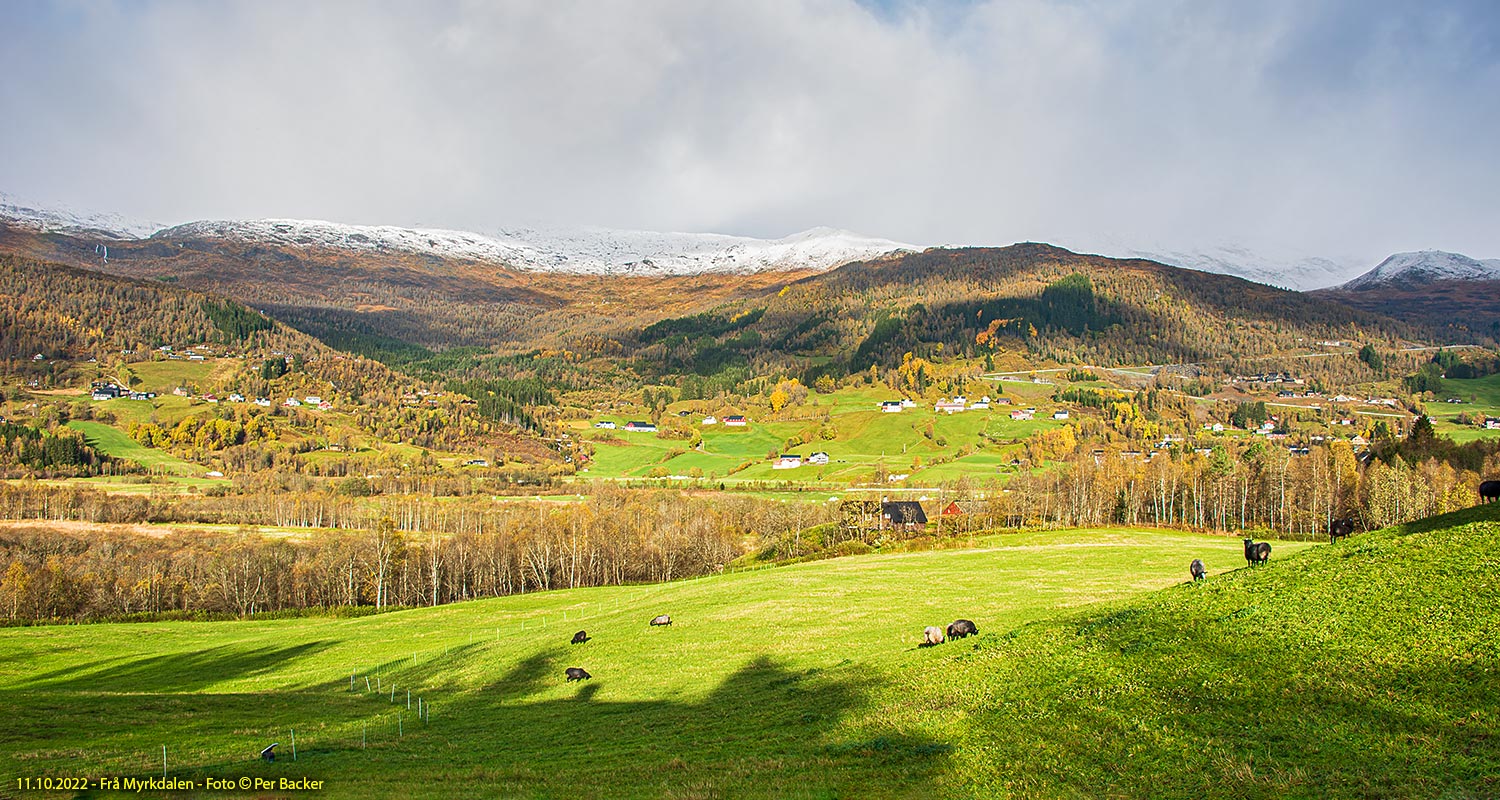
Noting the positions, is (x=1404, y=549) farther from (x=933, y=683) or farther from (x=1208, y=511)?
(x=1208, y=511)

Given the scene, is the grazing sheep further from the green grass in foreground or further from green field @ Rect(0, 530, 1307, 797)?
the green grass in foreground

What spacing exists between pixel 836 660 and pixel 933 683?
580cm

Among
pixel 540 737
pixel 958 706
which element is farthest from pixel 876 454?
pixel 958 706

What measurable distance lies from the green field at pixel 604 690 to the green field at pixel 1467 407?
146857 millimetres

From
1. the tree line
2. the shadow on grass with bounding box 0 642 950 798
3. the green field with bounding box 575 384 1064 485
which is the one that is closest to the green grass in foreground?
the shadow on grass with bounding box 0 642 950 798

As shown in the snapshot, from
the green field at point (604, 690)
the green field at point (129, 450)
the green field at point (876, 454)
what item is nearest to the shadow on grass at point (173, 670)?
the green field at point (604, 690)

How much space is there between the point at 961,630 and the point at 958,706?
820 cm

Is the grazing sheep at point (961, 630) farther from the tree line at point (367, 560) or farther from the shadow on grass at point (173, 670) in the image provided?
the tree line at point (367, 560)

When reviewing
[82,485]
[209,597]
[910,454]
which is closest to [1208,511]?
[910,454]

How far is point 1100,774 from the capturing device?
11.6 m

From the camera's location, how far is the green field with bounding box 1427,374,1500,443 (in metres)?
145

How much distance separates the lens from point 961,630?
23750 mm

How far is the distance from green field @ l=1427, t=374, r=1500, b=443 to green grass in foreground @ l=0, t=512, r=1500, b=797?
168 m

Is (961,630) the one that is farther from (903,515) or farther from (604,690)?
(903,515)
